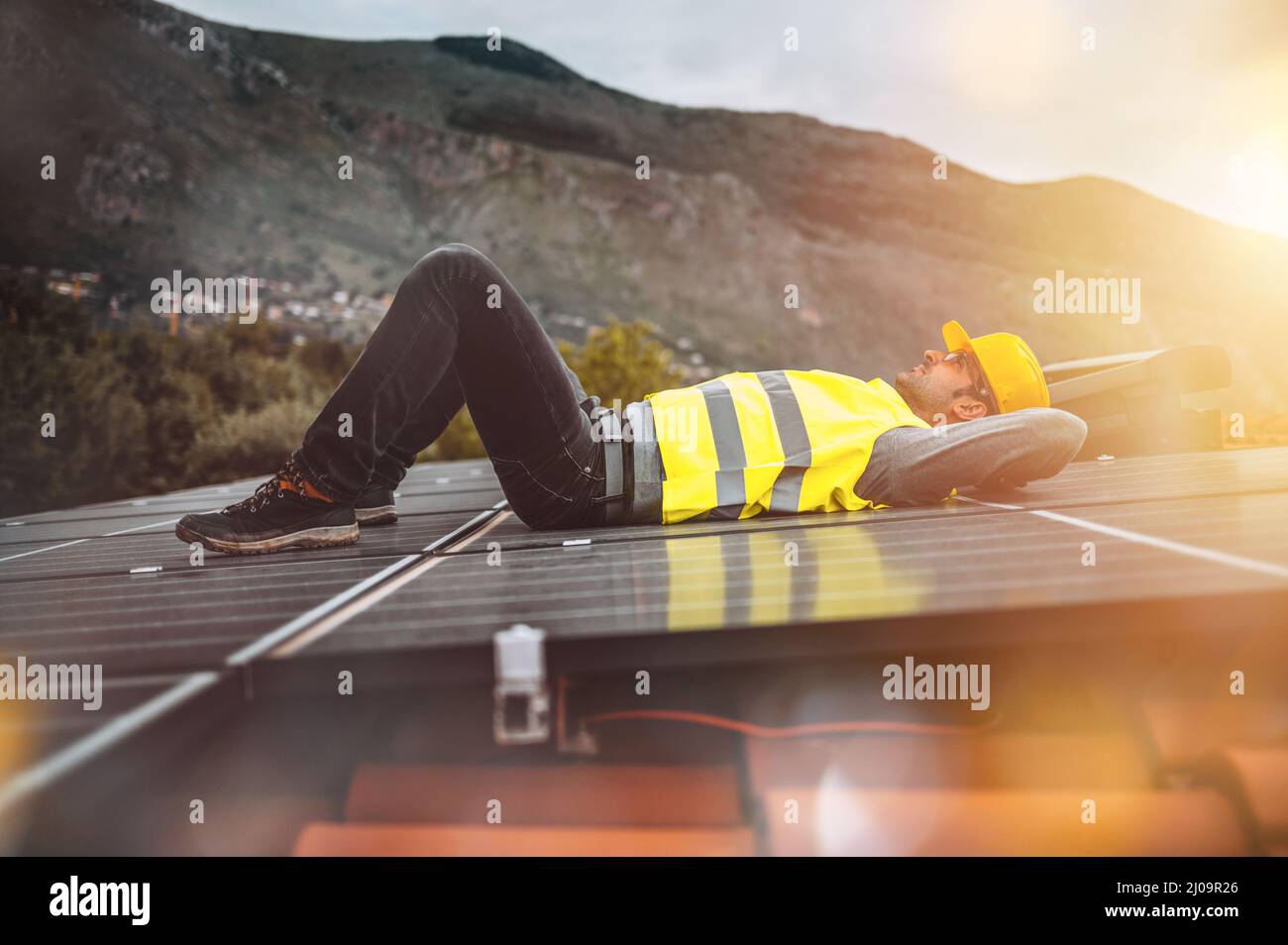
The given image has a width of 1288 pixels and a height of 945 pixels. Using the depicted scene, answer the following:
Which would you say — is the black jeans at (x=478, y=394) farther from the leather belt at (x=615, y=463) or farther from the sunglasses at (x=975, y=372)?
the sunglasses at (x=975, y=372)

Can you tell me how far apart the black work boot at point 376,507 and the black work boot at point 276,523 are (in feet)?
1.61

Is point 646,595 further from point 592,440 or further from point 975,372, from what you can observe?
point 975,372

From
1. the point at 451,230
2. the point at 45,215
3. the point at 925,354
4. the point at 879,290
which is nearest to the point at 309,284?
the point at 45,215

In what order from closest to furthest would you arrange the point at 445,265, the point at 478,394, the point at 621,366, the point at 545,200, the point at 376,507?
the point at 445,265, the point at 478,394, the point at 376,507, the point at 621,366, the point at 545,200

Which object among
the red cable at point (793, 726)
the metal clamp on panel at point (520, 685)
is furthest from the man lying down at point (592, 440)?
the metal clamp on panel at point (520, 685)

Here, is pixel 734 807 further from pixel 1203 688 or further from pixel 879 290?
pixel 879 290

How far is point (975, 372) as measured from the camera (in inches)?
101

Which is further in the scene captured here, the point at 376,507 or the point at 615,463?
the point at 376,507

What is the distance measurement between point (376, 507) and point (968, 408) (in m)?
1.74

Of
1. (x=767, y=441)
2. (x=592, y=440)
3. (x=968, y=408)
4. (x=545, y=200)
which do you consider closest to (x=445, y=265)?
(x=592, y=440)

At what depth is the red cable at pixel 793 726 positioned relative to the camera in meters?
1.29

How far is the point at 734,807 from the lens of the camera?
1.28 metres
